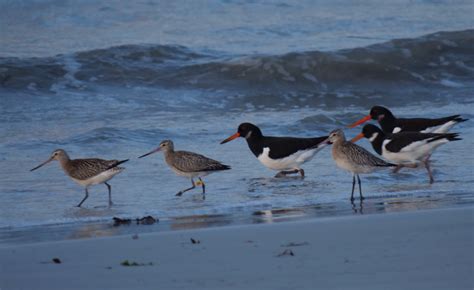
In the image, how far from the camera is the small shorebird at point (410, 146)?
11531mm

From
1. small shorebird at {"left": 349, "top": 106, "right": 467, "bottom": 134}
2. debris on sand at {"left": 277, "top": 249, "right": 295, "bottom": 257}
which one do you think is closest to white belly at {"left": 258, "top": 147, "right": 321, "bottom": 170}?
small shorebird at {"left": 349, "top": 106, "right": 467, "bottom": 134}

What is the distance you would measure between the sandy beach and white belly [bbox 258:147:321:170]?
3.41 m

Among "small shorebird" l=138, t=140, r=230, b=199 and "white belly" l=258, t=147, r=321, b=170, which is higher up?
"small shorebird" l=138, t=140, r=230, b=199

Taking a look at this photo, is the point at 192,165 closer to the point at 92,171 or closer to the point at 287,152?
the point at 92,171

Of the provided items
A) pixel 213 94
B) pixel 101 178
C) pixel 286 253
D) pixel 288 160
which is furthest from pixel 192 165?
pixel 213 94

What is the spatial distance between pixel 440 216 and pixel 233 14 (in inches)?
627

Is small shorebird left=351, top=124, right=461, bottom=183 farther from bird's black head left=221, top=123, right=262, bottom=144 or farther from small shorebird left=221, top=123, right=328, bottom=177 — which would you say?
bird's black head left=221, top=123, right=262, bottom=144

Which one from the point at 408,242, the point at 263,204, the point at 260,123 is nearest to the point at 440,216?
the point at 408,242

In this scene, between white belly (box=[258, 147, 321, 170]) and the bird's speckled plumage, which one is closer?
the bird's speckled plumage

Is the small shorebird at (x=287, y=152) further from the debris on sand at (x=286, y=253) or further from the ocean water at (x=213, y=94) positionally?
the debris on sand at (x=286, y=253)

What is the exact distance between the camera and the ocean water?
9.73m

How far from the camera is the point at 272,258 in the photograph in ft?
22.4

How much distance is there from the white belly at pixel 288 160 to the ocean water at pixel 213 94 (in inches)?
7.0

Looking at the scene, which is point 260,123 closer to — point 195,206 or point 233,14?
point 195,206
